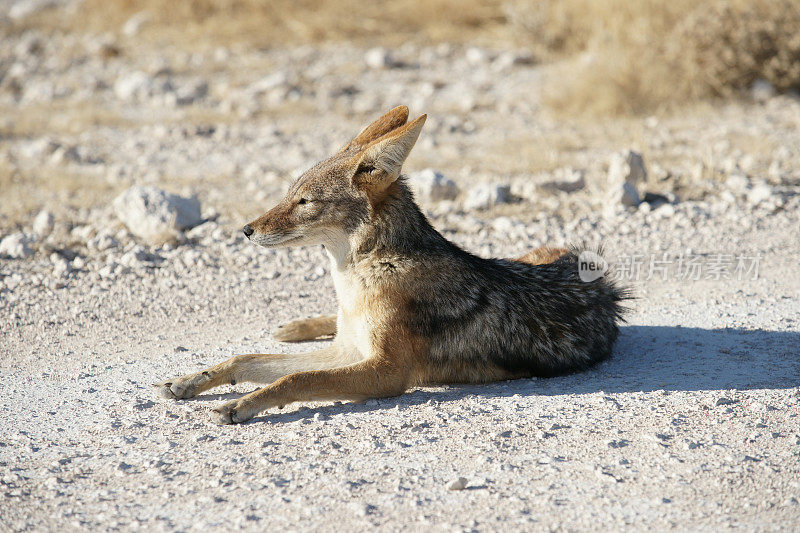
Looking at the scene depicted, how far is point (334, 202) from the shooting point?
516 cm

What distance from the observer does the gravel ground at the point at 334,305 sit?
12.8ft

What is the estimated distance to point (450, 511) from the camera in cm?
372

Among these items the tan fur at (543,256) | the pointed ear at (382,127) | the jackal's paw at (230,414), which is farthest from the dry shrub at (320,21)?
the jackal's paw at (230,414)

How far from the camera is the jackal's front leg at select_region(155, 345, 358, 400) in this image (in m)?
5.02

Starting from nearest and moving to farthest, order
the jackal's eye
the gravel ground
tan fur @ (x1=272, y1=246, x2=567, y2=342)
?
the gravel ground, the jackal's eye, tan fur @ (x1=272, y1=246, x2=567, y2=342)

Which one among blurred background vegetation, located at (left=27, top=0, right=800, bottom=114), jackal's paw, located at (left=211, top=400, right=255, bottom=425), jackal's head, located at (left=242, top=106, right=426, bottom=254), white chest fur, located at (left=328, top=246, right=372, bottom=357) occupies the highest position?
blurred background vegetation, located at (left=27, top=0, right=800, bottom=114)

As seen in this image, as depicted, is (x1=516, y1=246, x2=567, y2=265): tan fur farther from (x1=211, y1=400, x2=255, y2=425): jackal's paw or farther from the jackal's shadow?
(x1=211, y1=400, x2=255, y2=425): jackal's paw

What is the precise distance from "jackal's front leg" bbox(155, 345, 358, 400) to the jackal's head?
677 mm

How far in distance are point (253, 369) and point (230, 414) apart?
22.6 inches

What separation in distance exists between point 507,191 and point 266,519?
6.09 meters

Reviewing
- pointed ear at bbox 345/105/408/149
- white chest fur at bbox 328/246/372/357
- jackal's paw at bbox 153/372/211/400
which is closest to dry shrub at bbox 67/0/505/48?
pointed ear at bbox 345/105/408/149

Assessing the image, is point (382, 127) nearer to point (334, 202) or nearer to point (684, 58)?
point (334, 202)

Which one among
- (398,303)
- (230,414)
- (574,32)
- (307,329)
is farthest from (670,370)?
(574,32)

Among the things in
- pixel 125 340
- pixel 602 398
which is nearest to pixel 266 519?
pixel 602 398
